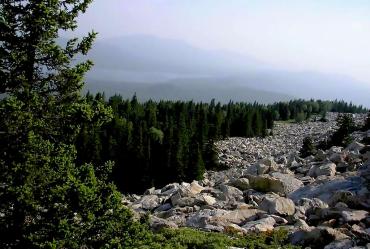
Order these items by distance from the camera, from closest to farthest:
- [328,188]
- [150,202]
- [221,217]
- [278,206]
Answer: [221,217] → [278,206] → [328,188] → [150,202]

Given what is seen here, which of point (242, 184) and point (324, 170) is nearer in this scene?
point (242, 184)

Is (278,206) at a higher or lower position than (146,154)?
higher

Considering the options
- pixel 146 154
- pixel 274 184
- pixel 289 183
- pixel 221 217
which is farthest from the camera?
pixel 146 154

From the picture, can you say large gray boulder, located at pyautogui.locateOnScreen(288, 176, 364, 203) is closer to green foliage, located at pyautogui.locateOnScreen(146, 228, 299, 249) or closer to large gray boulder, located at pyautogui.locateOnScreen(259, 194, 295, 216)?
large gray boulder, located at pyautogui.locateOnScreen(259, 194, 295, 216)

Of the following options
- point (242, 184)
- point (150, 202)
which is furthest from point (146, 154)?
point (242, 184)

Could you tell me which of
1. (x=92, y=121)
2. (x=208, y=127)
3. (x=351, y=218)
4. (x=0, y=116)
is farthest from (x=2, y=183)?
(x=208, y=127)

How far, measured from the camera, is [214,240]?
65.6ft

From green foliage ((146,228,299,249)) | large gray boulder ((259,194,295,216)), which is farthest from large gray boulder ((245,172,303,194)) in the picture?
green foliage ((146,228,299,249))

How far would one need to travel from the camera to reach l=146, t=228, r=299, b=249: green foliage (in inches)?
766

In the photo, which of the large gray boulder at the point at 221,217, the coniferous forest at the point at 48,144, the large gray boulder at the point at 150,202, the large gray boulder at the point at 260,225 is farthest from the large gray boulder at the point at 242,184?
the coniferous forest at the point at 48,144

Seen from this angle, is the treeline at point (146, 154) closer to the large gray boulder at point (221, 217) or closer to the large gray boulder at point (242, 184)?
the large gray boulder at point (242, 184)

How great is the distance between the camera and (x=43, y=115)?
12.8 metres

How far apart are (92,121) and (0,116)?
2.38m

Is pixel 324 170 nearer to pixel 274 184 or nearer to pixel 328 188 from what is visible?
pixel 274 184
